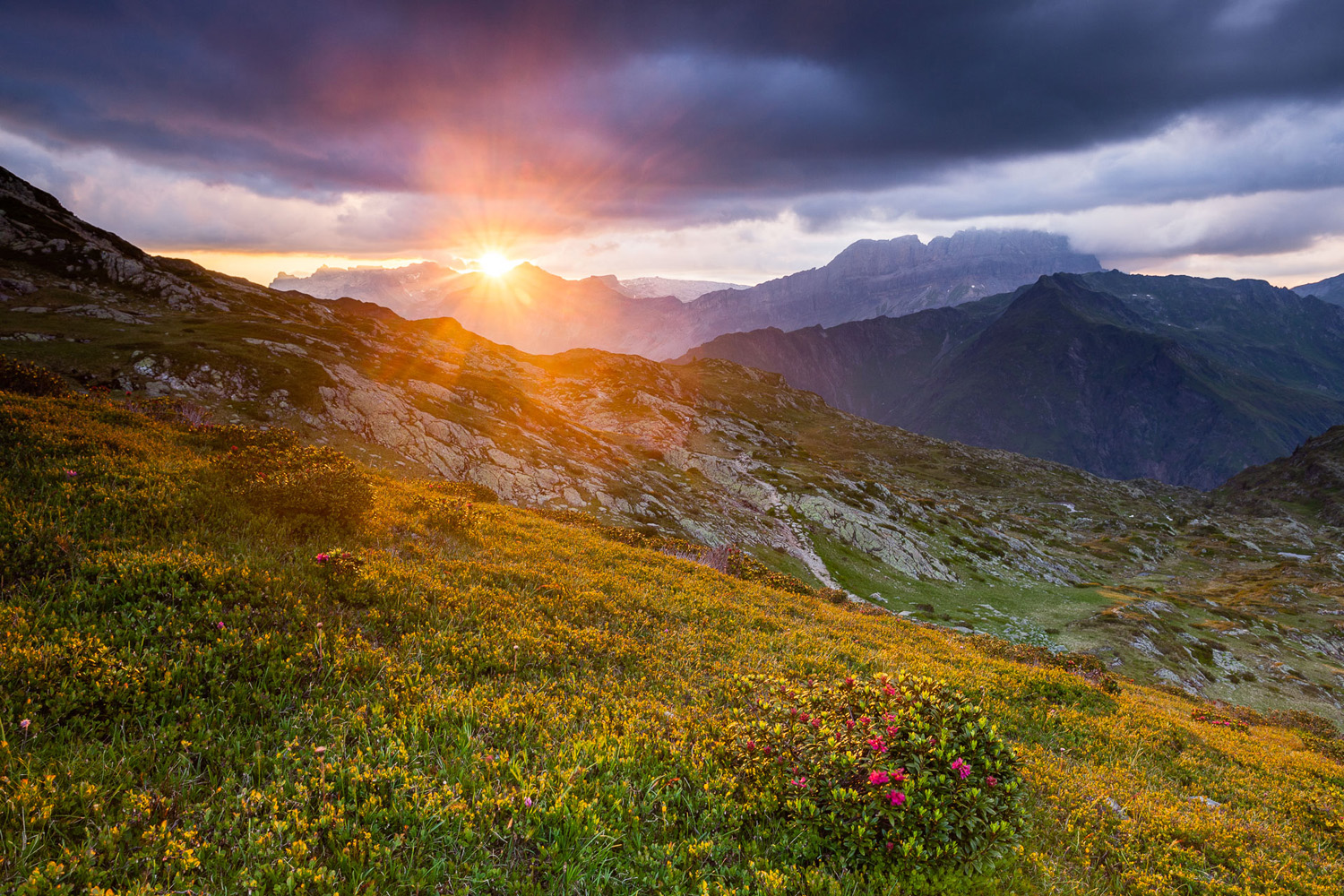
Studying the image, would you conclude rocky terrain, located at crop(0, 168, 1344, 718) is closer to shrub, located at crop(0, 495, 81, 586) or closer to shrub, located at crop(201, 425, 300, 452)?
shrub, located at crop(201, 425, 300, 452)

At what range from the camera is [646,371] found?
194m

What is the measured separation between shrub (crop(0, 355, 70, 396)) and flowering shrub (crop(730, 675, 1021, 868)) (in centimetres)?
2097

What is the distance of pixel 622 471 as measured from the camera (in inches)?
2355

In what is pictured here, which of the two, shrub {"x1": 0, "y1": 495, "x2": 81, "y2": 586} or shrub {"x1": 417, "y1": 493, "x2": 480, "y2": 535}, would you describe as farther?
shrub {"x1": 417, "y1": 493, "x2": 480, "y2": 535}

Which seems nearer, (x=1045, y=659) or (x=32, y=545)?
(x=32, y=545)

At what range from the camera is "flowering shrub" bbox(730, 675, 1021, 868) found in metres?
5.91

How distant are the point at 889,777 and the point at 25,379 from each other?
23162 mm

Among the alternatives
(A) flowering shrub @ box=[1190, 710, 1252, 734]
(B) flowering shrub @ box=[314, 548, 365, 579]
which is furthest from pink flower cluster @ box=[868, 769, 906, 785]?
(A) flowering shrub @ box=[1190, 710, 1252, 734]

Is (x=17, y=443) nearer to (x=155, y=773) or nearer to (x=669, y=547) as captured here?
(x=155, y=773)

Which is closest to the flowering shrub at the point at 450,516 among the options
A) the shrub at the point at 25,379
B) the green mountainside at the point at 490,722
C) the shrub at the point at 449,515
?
the shrub at the point at 449,515

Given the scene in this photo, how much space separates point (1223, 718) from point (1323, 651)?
80611 mm

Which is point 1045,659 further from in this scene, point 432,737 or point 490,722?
point 432,737

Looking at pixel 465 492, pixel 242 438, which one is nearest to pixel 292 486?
pixel 242 438

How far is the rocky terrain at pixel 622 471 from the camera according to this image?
40188 mm
